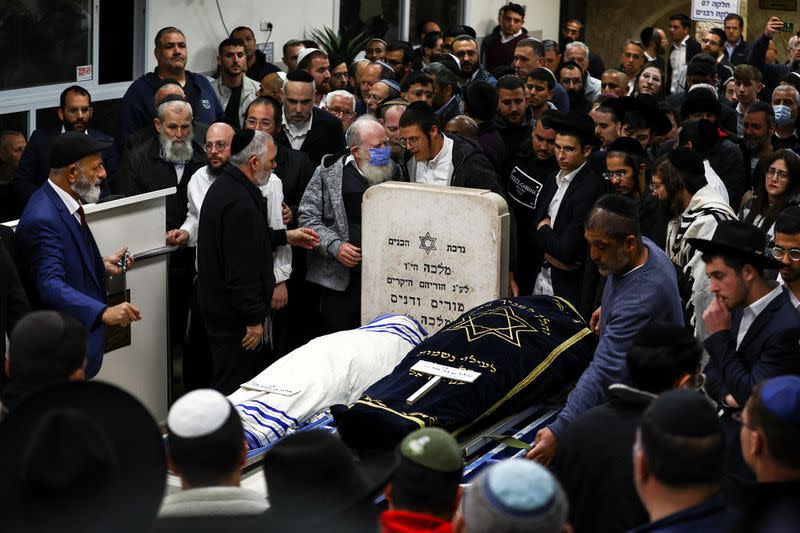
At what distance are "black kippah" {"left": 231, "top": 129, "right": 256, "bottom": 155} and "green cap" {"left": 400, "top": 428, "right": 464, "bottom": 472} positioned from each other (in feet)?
11.7

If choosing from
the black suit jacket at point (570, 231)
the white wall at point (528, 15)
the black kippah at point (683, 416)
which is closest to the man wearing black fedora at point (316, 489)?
the black kippah at point (683, 416)

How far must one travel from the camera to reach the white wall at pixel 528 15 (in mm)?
17609

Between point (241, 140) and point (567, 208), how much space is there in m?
1.83

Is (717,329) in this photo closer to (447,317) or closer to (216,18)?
(447,317)

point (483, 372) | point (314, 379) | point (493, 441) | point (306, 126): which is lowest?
point (493, 441)

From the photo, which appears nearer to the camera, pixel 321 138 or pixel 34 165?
pixel 34 165

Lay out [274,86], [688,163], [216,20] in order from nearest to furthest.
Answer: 1. [688,163]
2. [274,86]
3. [216,20]

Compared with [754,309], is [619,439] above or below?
below

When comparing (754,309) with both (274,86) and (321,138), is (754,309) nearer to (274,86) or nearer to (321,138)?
(321,138)

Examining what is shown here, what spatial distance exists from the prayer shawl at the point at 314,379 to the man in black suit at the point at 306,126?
98.9 inches

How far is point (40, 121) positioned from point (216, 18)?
2.46 metres

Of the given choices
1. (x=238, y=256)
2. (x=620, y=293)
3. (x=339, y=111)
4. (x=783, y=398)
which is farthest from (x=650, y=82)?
(x=783, y=398)

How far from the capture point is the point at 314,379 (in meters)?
5.70

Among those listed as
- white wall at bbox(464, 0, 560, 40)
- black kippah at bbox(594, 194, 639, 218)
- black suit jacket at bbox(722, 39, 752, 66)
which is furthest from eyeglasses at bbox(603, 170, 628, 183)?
white wall at bbox(464, 0, 560, 40)
